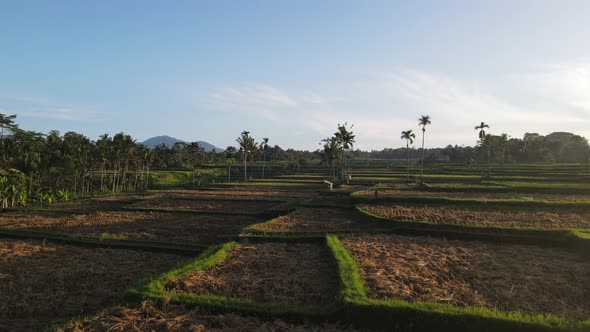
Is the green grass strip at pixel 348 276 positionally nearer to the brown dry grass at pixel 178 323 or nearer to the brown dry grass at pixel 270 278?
the brown dry grass at pixel 270 278

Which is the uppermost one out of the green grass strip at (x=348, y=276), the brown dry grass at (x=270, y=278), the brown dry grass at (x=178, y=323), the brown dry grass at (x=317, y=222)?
the green grass strip at (x=348, y=276)

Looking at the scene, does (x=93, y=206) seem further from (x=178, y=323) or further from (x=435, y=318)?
(x=435, y=318)

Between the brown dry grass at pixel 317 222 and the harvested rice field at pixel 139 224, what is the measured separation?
7.73ft

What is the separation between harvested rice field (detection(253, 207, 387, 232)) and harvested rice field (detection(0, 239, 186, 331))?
5.85 meters

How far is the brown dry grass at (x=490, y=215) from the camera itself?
1886cm

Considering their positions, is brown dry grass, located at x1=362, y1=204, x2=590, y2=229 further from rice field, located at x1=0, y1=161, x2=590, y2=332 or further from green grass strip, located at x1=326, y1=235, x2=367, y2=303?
green grass strip, located at x1=326, y1=235, x2=367, y2=303

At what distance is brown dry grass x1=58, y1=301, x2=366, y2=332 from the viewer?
8359 mm

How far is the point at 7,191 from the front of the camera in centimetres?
3247

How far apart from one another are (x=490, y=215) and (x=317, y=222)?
9925 mm

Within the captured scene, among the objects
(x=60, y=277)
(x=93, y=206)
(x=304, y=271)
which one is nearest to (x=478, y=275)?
(x=304, y=271)

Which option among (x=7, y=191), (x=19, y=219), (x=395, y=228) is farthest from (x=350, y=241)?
(x=7, y=191)

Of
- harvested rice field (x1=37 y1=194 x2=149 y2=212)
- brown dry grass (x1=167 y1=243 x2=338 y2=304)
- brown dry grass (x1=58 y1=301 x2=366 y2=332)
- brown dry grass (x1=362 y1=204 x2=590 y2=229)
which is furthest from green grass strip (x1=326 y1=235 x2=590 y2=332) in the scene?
harvested rice field (x1=37 y1=194 x2=149 y2=212)

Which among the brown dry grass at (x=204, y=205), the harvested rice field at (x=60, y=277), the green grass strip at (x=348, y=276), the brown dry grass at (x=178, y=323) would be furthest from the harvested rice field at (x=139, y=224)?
the brown dry grass at (x=178, y=323)

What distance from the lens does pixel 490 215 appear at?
21.7m
